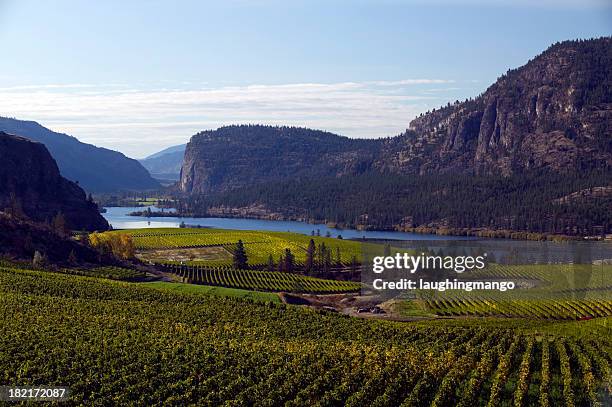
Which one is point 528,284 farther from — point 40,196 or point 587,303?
point 40,196

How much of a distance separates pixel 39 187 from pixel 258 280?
276ft

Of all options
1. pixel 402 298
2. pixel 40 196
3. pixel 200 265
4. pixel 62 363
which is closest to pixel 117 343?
pixel 62 363

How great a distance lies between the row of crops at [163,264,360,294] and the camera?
96.6m

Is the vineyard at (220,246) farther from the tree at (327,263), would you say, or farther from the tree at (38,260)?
the tree at (38,260)

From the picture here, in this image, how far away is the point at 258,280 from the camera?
10194cm

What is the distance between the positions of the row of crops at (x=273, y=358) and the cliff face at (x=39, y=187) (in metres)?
97.9

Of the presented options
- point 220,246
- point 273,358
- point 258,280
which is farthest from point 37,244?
point 273,358

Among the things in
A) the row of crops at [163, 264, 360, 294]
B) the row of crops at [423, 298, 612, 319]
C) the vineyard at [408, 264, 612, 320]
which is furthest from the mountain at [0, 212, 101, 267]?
the row of crops at [423, 298, 612, 319]

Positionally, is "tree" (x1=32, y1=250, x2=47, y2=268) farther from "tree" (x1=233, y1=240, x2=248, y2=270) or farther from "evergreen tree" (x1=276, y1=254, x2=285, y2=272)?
"evergreen tree" (x1=276, y1=254, x2=285, y2=272)

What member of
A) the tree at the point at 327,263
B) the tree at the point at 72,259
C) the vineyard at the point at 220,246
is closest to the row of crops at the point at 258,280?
the tree at the point at 327,263

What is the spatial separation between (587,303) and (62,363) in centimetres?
6199

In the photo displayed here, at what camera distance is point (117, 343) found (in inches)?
1845

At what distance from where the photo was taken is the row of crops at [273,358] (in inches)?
1559

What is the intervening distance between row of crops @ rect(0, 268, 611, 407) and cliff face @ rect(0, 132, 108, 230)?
97.9 metres
